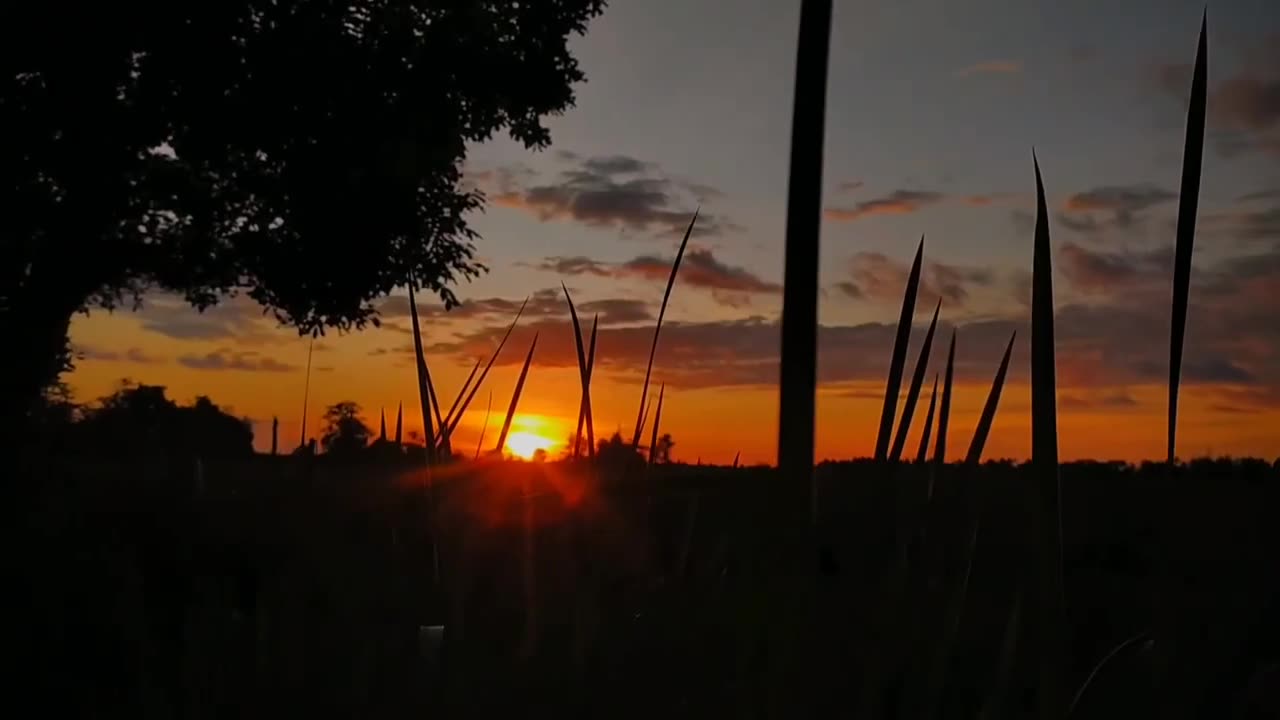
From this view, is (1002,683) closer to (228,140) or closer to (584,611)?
(584,611)

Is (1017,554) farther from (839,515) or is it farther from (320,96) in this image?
(320,96)

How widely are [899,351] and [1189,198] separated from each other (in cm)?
27

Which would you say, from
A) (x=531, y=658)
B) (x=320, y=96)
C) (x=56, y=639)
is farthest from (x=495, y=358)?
(x=320, y=96)

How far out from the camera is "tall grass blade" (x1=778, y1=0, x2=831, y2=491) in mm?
588

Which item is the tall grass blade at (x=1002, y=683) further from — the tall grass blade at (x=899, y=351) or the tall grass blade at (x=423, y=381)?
the tall grass blade at (x=423, y=381)

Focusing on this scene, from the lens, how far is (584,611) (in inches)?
45.7

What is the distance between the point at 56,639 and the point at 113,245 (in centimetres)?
1638

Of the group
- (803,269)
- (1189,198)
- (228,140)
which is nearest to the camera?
(803,269)

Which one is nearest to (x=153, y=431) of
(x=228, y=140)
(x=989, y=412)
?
(x=989, y=412)

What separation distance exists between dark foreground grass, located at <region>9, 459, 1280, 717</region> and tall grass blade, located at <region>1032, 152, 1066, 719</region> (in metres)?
0.02

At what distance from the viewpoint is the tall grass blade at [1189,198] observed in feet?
2.79

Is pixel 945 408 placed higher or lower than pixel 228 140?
lower

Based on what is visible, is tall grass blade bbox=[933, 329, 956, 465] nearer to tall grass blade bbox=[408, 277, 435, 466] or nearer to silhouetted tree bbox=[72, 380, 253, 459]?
tall grass blade bbox=[408, 277, 435, 466]

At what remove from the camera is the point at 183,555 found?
208 centimetres
